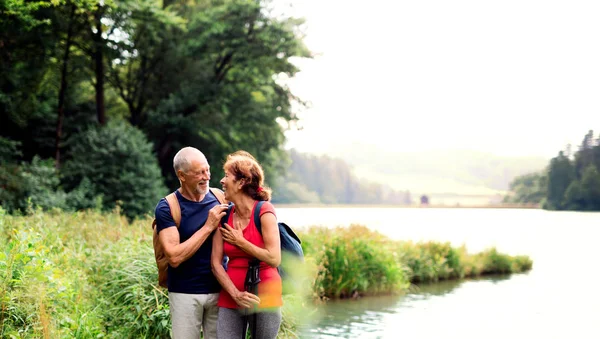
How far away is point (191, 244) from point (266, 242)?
468mm

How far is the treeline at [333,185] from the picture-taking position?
9781 centimetres

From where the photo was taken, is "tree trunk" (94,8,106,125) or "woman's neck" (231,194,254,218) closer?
"woman's neck" (231,194,254,218)

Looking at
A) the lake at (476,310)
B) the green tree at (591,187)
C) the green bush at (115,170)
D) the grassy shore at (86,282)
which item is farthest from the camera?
the green tree at (591,187)

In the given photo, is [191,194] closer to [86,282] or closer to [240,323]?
[240,323]

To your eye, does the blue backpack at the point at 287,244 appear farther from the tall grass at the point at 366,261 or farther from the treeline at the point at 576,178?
the treeline at the point at 576,178


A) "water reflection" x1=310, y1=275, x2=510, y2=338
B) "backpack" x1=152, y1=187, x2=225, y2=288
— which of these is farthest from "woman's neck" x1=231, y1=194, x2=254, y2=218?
"water reflection" x1=310, y1=275, x2=510, y2=338

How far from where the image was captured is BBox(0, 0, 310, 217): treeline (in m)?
23.5

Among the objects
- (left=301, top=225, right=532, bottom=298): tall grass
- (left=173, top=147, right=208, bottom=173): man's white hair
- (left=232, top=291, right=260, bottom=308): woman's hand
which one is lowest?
(left=301, top=225, right=532, bottom=298): tall grass

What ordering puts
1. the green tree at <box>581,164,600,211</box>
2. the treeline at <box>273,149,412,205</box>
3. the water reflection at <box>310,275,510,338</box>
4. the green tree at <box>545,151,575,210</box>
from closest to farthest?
the water reflection at <box>310,275,510,338</box>
the green tree at <box>581,164,600,211</box>
the green tree at <box>545,151,575,210</box>
the treeline at <box>273,149,412,205</box>

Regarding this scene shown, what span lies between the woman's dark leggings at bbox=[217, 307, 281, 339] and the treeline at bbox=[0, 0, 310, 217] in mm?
16686

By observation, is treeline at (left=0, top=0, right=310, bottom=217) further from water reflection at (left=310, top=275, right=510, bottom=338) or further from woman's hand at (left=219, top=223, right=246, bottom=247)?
woman's hand at (left=219, top=223, right=246, bottom=247)

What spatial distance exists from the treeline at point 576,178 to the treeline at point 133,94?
46.6m

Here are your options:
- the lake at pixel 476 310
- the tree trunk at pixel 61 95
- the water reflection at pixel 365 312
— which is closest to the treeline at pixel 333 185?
the tree trunk at pixel 61 95

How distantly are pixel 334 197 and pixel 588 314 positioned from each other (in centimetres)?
8676
